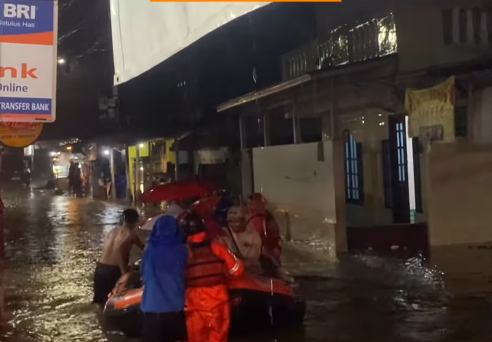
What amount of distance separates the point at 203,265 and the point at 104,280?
3.40 meters

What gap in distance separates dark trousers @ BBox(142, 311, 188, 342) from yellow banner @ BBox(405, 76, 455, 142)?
766 cm

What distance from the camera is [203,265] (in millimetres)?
6070

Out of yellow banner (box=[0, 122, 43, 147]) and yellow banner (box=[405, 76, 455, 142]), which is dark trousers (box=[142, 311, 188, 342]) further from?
yellow banner (box=[405, 76, 455, 142])

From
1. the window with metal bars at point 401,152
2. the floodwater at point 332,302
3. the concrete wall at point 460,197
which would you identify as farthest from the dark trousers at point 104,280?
the window with metal bars at point 401,152

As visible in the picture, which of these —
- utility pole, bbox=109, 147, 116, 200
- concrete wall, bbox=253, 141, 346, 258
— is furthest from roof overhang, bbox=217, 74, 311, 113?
utility pole, bbox=109, 147, 116, 200

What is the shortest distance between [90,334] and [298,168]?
761cm

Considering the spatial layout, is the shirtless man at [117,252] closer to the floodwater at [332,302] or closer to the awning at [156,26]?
the floodwater at [332,302]

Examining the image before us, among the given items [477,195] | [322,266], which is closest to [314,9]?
[477,195]

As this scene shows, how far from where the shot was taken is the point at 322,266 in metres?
12.0

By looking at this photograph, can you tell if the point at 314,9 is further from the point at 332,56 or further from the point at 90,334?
the point at 90,334

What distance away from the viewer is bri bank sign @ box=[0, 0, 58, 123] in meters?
3.85

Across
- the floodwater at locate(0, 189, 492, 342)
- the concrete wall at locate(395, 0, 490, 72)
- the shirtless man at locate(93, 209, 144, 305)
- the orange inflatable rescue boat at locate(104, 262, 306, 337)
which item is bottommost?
the floodwater at locate(0, 189, 492, 342)

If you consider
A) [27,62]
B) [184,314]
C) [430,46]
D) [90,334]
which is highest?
[430,46]

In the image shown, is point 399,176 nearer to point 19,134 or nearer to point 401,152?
point 401,152
